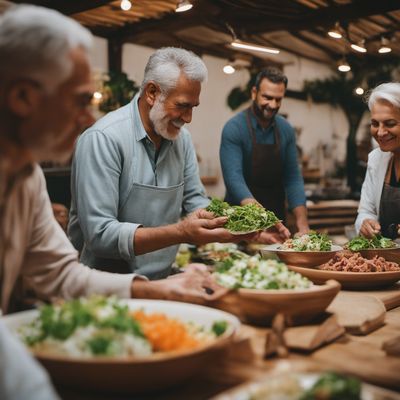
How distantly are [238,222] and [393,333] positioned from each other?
1.15 m

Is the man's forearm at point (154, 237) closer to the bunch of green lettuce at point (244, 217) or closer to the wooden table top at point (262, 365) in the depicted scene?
the bunch of green lettuce at point (244, 217)

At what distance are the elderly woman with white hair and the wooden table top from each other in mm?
1855

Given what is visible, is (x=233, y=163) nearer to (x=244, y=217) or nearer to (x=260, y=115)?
(x=260, y=115)

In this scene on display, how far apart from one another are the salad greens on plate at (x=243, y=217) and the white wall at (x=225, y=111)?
573cm

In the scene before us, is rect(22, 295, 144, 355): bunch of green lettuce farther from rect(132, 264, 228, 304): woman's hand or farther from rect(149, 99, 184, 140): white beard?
rect(149, 99, 184, 140): white beard

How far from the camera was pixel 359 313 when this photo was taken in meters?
2.23

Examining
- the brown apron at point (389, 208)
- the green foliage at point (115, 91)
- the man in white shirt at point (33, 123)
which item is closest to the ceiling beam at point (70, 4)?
the green foliage at point (115, 91)

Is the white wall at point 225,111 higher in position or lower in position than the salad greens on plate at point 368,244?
higher

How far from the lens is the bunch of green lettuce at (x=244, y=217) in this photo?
3084 millimetres

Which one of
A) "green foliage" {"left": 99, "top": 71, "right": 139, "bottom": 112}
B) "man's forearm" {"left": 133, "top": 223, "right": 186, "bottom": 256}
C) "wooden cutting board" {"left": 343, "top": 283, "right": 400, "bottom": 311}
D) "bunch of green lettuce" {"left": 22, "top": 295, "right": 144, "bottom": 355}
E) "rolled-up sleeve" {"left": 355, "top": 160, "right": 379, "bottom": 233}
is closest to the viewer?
"bunch of green lettuce" {"left": 22, "top": 295, "right": 144, "bottom": 355}

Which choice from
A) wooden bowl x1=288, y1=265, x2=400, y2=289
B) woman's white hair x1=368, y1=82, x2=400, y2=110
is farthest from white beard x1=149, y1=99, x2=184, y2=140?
woman's white hair x1=368, y1=82, x2=400, y2=110

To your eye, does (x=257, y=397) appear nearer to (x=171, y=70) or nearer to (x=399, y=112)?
(x=171, y=70)

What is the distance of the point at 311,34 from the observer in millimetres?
10477

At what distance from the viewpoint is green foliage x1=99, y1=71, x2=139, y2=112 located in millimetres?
7887
